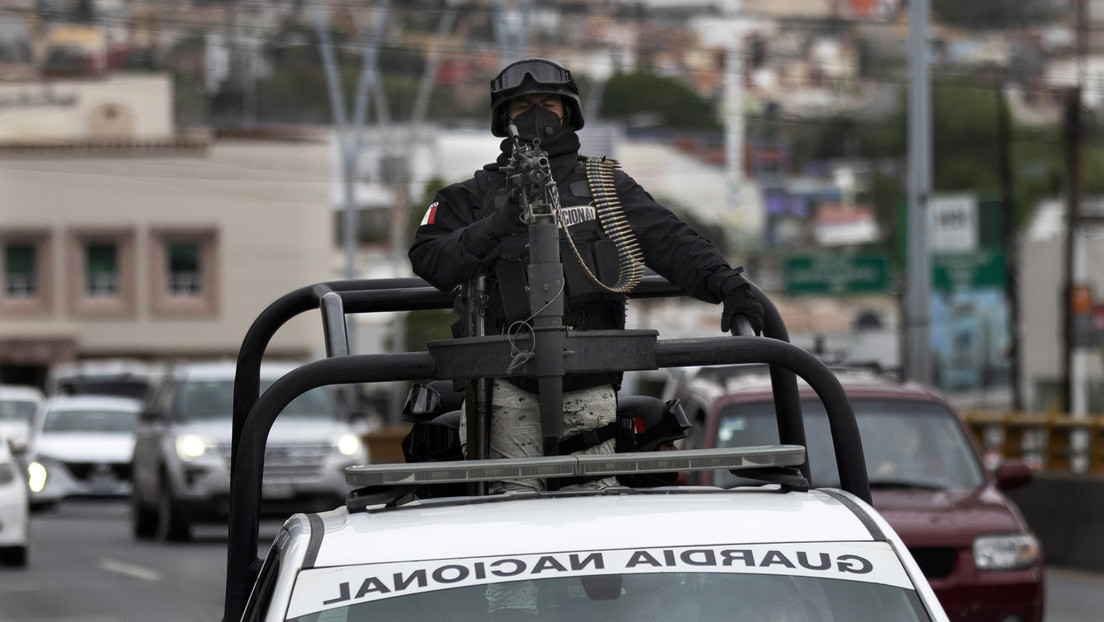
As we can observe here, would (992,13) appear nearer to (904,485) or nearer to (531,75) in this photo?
(904,485)

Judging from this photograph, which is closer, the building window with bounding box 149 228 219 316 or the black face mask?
the black face mask

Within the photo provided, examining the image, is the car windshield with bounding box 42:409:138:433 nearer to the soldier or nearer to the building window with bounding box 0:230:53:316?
the soldier

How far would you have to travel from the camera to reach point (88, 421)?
93.3 feet

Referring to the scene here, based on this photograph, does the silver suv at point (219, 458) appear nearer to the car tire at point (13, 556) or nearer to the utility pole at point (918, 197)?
the car tire at point (13, 556)

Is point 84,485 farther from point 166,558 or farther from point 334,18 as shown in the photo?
point 334,18

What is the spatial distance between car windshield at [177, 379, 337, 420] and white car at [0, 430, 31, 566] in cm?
284

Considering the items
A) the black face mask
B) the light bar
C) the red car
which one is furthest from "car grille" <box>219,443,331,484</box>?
the light bar

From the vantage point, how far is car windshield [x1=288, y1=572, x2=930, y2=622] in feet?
11.3

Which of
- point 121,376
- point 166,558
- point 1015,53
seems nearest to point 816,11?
point 1015,53

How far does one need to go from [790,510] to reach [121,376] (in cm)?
3617

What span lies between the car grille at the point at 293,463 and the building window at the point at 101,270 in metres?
41.6

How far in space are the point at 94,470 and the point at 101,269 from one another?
3222cm

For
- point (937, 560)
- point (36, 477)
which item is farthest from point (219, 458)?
point (937, 560)

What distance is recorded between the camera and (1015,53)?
151 m
